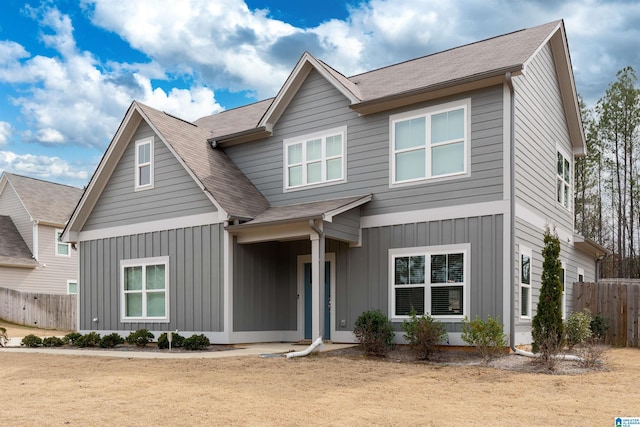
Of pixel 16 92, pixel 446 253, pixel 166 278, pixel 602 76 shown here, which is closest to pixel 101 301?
pixel 166 278

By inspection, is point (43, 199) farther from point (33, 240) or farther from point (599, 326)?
point (599, 326)

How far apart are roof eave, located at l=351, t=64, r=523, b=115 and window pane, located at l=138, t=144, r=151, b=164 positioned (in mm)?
6313

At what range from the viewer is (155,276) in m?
17.0

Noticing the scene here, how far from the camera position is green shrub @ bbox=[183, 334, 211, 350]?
14.5 meters

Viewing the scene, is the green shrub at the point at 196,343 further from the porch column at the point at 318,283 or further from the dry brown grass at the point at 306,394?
the porch column at the point at 318,283

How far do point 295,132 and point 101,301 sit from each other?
7882 millimetres

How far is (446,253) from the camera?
13469 millimetres

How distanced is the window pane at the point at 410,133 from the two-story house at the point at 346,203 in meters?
0.03

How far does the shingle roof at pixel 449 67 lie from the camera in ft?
44.7

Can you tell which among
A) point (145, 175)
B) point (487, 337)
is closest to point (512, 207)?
point (487, 337)

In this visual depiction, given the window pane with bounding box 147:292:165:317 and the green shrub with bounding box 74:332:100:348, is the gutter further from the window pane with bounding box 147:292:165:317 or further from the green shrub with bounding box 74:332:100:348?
the green shrub with bounding box 74:332:100:348

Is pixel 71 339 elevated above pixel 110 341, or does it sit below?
below

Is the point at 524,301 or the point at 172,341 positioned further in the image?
the point at 172,341

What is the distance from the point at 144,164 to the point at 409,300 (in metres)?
8.62
